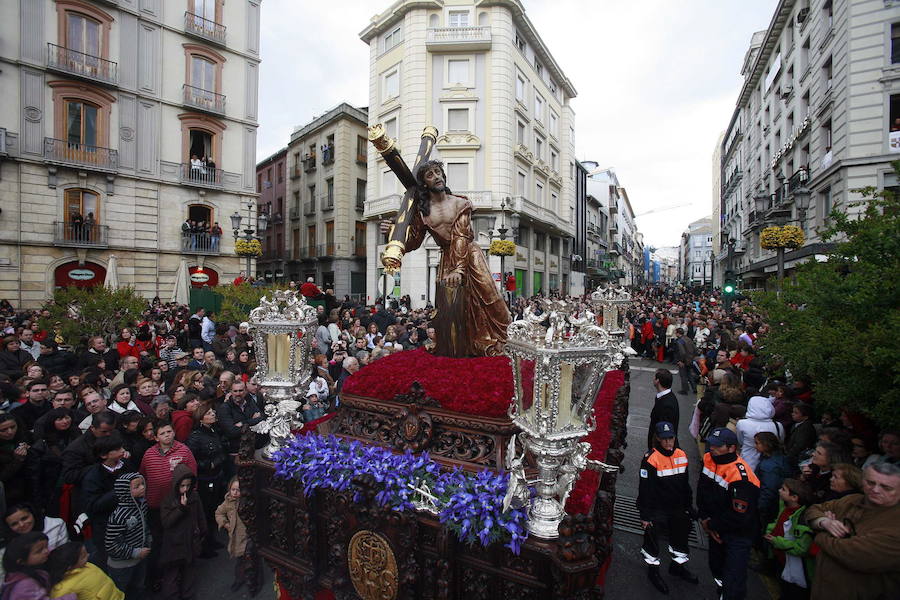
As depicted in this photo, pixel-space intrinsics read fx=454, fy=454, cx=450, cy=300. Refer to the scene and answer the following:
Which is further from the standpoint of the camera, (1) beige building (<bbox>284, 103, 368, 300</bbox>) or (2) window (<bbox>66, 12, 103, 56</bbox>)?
(1) beige building (<bbox>284, 103, 368, 300</bbox>)

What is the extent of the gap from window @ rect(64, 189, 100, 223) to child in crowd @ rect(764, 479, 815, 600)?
2413 centimetres

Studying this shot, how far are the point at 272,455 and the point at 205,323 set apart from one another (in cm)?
992

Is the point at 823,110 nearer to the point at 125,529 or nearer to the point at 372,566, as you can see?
the point at 372,566

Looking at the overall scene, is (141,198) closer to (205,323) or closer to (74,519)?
(205,323)

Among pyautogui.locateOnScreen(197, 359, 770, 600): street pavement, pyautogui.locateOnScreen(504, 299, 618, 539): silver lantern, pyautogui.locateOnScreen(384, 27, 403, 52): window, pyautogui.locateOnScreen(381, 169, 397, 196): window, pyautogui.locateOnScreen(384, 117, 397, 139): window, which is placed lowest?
pyautogui.locateOnScreen(197, 359, 770, 600): street pavement

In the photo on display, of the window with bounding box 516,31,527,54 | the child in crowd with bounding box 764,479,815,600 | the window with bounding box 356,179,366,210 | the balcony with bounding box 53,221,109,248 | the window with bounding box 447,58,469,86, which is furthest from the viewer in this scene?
the window with bounding box 356,179,366,210

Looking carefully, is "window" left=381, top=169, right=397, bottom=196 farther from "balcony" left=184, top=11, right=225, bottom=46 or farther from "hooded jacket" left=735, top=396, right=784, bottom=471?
"hooded jacket" left=735, top=396, right=784, bottom=471

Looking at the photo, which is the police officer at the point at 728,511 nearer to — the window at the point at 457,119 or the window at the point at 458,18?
the window at the point at 457,119

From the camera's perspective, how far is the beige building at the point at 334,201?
3102cm

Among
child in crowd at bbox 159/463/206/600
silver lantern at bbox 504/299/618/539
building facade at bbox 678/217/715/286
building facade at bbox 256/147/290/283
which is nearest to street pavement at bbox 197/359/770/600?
child in crowd at bbox 159/463/206/600

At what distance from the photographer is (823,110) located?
18.4 metres

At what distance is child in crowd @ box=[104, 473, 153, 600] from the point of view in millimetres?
3924

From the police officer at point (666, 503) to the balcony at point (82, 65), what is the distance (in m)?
24.2

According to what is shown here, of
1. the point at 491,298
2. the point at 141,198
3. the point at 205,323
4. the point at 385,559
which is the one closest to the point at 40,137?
the point at 141,198
